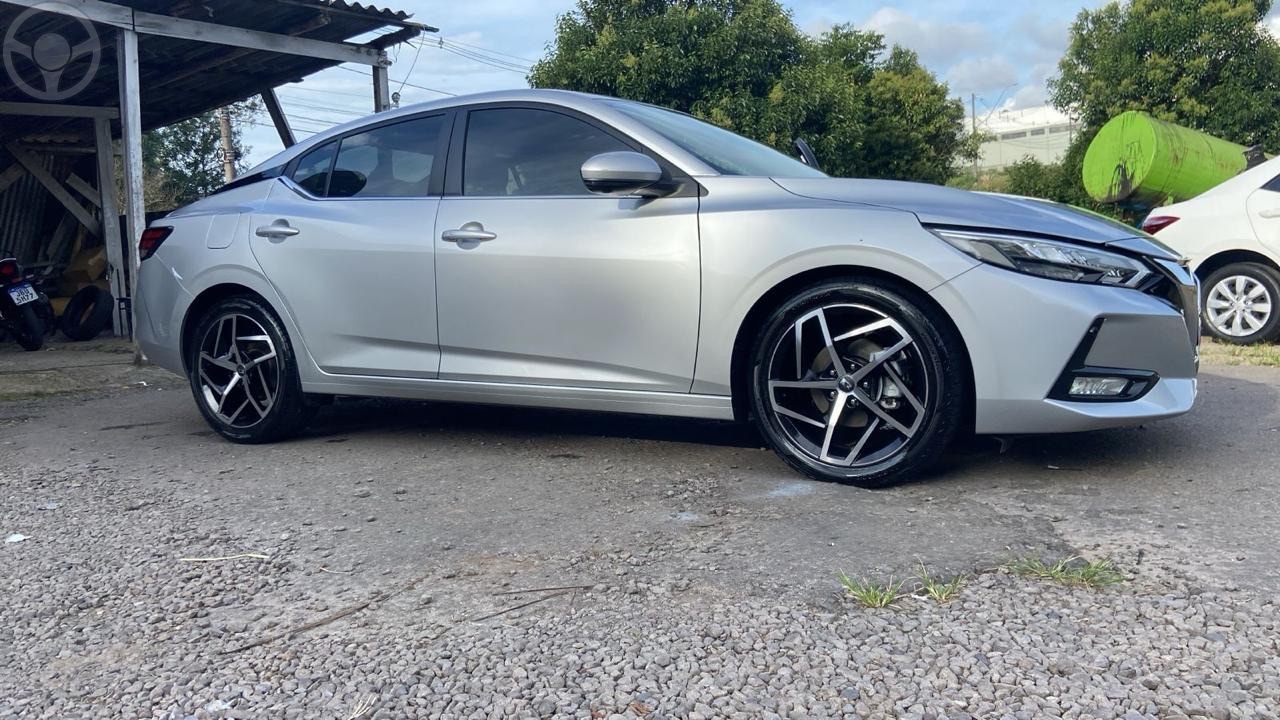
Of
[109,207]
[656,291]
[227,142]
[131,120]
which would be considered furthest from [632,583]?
[227,142]

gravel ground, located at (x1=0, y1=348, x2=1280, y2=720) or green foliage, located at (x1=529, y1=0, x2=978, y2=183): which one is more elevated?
green foliage, located at (x1=529, y1=0, x2=978, y2=183)

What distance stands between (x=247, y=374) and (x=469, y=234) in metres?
1.41

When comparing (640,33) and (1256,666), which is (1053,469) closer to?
(1256,666)

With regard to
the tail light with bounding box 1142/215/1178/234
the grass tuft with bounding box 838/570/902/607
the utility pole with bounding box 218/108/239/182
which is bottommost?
the grass tuft with bounding box 838/570/902/607

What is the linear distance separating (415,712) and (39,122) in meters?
13.6

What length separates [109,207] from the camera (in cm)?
1275

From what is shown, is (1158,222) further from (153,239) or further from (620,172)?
(153,239)

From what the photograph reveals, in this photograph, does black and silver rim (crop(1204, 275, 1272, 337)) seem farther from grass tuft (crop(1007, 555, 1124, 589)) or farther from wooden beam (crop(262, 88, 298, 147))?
wooden beam (crop(262, 88, 298, 147))

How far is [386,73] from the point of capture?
10.6 meters

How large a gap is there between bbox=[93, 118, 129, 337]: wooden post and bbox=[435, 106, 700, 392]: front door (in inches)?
400

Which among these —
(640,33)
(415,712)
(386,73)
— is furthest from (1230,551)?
(640,33)

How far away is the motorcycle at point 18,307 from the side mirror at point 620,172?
8.58 meters

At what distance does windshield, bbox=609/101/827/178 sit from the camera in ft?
13.0

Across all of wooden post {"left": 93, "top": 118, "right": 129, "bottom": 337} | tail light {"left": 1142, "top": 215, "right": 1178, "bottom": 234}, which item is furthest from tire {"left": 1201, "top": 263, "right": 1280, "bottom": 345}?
wooden post {"left": 93, "top": 118, "right": 129, "bottom": 337}
